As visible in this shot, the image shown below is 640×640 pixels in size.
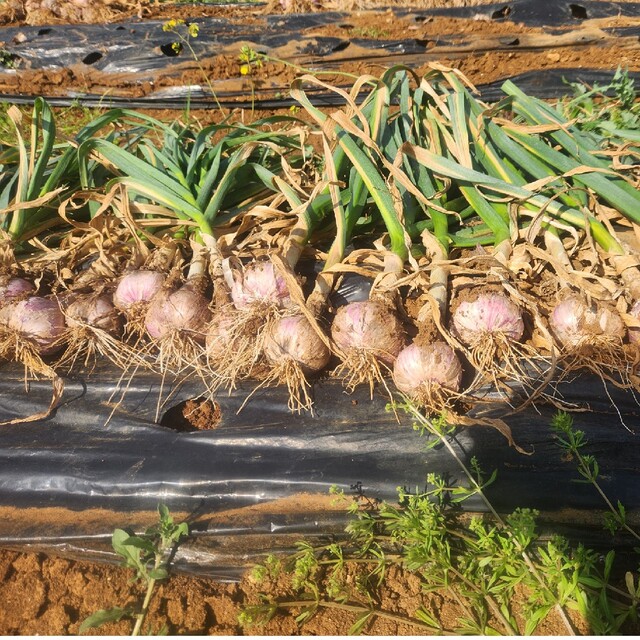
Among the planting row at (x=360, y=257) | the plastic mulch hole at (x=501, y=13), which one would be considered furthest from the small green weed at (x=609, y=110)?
the plastic mulch hole at (x=501, y=13)

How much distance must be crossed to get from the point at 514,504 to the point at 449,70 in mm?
1551

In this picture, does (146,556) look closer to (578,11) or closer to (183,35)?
(183,35)

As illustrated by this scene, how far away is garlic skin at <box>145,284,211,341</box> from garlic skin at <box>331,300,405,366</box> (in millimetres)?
437

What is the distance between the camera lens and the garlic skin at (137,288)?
1740 millimetres

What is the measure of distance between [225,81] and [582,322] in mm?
2961

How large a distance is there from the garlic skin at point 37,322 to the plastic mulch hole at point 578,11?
11.7 feet

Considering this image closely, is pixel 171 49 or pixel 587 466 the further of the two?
pixel 171 49

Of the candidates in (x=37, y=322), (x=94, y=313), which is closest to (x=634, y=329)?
(x=94, y=313)

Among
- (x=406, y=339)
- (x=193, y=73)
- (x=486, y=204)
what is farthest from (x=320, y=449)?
(x=193, y=73)

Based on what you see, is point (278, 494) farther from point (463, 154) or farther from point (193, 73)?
point (193, 73)

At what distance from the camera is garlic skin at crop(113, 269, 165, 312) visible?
1.74 m

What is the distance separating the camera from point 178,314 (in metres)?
1.65

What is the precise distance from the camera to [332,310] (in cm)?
171

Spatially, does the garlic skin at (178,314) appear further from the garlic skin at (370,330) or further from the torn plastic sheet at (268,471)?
the garlic skin at (370,330)
